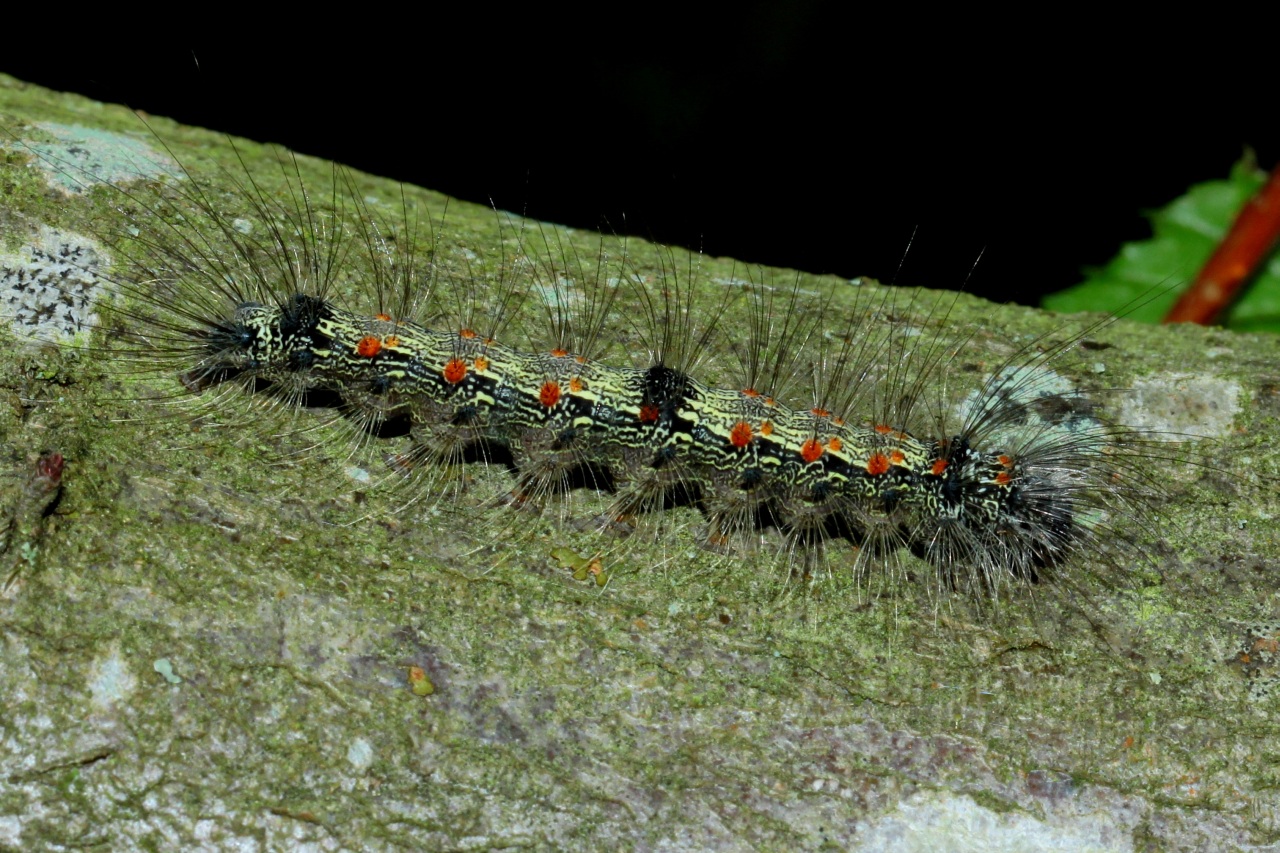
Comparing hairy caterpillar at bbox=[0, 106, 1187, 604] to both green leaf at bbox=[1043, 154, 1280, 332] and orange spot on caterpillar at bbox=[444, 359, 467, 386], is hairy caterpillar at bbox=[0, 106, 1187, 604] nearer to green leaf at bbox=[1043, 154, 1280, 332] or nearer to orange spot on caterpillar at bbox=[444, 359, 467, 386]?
orange spot on caterpillar at bbox=[444, 359, 467, 386]

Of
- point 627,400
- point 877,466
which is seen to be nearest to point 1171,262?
point 877,466

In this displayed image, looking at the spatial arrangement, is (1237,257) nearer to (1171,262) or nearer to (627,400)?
(1171,262)

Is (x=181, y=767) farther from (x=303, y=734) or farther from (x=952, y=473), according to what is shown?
(x=952, y=473)

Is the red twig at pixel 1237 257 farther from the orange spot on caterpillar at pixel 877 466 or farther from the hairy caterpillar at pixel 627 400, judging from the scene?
the orange spot on caterpillar at pixel 877 466

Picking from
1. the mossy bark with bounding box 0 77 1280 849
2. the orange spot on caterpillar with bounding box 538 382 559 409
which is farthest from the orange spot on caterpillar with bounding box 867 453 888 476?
the orange spot on caterpillar with bounding box 538 382 559 409

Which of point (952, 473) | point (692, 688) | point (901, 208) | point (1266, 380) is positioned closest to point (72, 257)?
point (692, 688)
